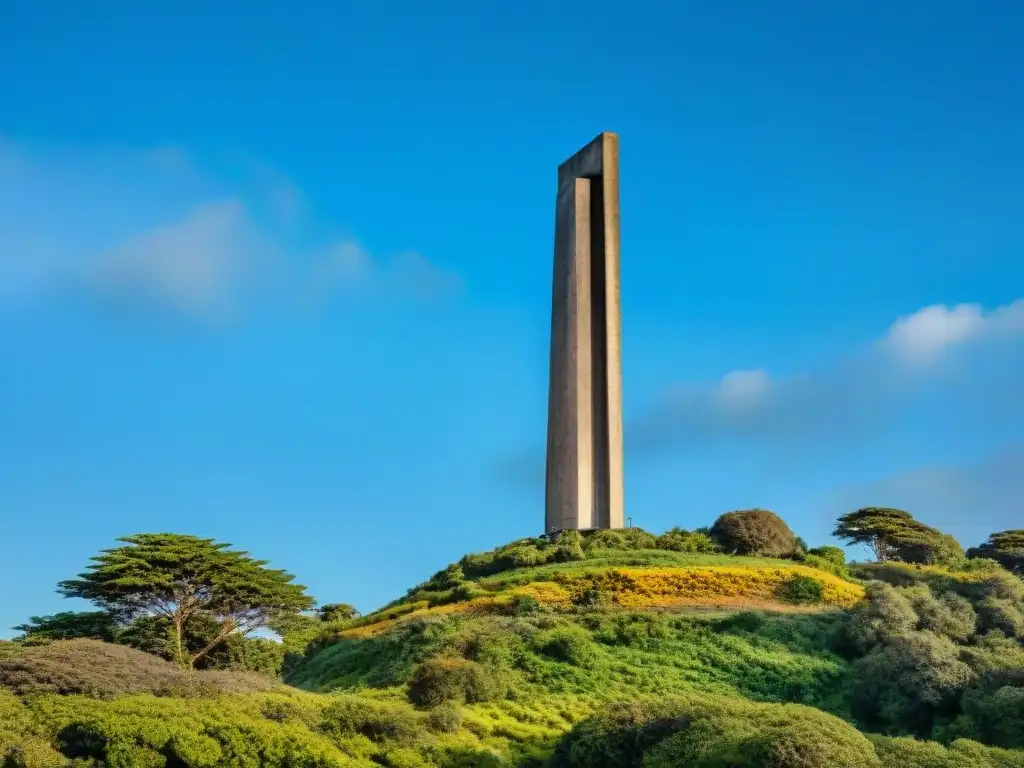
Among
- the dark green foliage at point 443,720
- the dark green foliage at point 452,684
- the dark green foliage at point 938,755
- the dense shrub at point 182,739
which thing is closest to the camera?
the dark green foliage at point 938,755

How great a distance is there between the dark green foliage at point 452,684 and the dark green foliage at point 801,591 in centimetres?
968

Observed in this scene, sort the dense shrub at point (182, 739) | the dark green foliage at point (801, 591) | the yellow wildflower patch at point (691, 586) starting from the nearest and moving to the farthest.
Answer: the dense shrub at point (182, 739)
the yellow wildflower patch at point (691, 586)
the dark green foliage at point (801, 591)

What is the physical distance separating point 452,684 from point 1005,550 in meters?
39.5

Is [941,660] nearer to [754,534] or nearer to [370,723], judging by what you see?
→ [370,723]

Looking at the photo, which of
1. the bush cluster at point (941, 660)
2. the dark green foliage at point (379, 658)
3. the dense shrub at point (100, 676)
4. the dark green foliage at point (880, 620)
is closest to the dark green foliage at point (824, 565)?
the bush cluster at point (941, 660)

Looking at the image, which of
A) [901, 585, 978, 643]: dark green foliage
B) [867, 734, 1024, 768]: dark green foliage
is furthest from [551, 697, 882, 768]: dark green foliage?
[901, 585, 978, 643]: dark green foliage

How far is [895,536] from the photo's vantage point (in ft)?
166

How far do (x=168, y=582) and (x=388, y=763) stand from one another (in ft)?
50.3

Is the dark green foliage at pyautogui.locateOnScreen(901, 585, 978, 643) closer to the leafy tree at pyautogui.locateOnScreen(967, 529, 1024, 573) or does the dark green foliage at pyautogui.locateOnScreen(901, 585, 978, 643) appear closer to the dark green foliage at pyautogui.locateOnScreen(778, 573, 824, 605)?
the dark green foliage at pyautogui.locateOnScreen(778, 573, 824, 605)

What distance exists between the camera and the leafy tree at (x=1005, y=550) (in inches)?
1959

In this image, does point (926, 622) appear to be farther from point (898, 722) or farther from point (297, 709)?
point (297, 709)

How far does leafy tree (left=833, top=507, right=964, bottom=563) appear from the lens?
49438mm

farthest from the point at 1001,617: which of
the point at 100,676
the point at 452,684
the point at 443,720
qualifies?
the point at 100,676

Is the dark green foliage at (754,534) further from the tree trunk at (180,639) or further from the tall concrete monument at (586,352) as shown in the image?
the tree trunk at (180,639)
